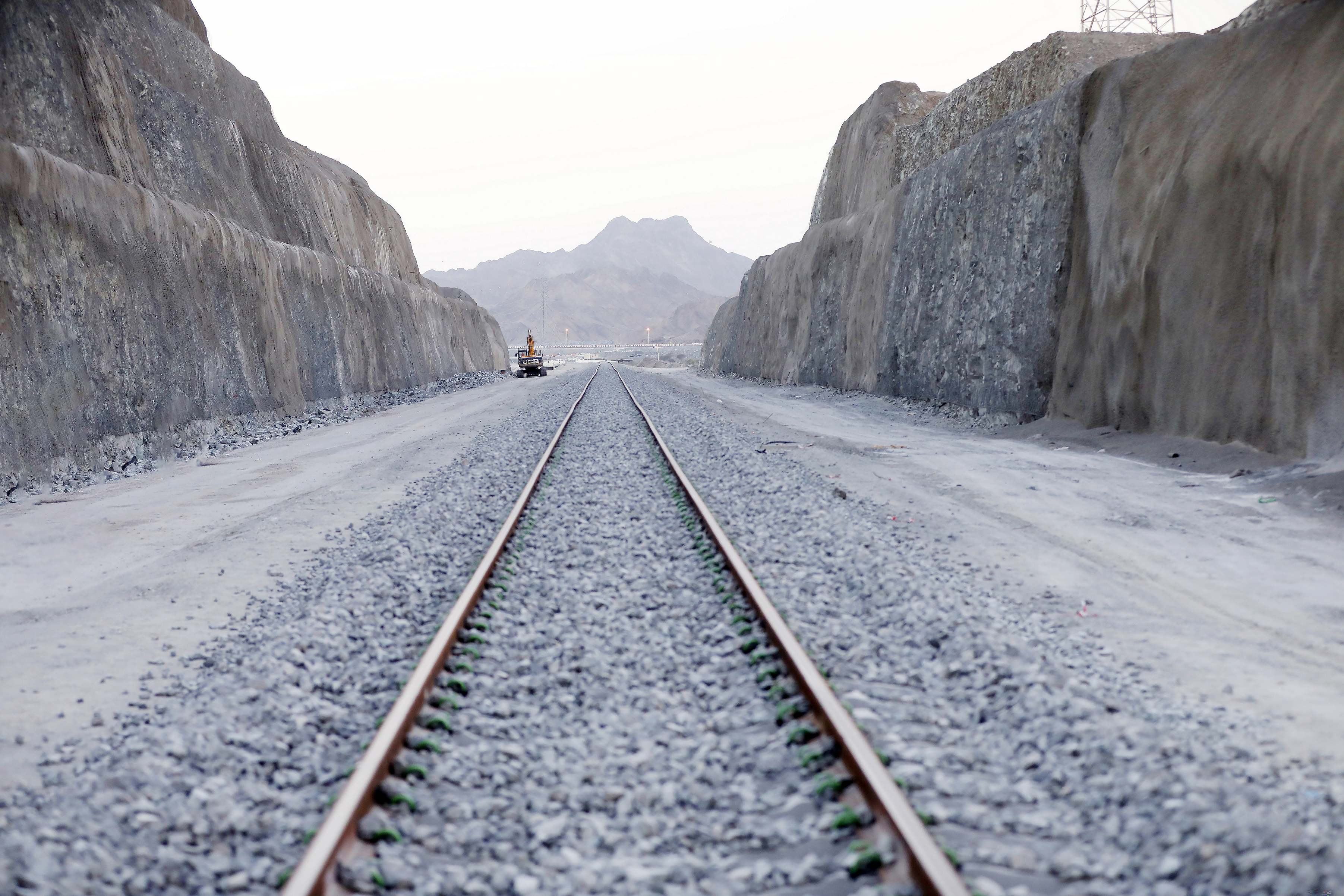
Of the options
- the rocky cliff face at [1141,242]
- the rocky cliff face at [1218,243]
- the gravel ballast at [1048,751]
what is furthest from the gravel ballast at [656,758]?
the rocky cliff face at [1141,242]

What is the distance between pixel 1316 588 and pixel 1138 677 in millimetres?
2905

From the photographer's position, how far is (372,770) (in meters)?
3.44

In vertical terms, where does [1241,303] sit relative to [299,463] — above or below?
above

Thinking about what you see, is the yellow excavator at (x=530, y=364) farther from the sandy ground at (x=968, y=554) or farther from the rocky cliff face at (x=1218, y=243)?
the rocky cliff face at (x=1218, y=243)

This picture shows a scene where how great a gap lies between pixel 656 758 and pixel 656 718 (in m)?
0.40

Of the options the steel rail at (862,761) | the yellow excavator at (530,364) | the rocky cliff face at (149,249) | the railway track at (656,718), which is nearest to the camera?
the steel rail at (862,761)

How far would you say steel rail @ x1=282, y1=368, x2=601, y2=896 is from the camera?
280cm

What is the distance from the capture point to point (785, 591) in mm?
6191

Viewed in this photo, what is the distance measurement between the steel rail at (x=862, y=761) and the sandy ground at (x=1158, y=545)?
192 cm

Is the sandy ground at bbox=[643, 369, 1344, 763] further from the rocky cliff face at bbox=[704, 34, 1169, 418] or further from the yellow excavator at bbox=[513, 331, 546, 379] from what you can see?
the yellow excavator at bbox=[513, 331, 546, 379]

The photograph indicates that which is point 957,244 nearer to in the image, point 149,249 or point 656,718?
point 149,249

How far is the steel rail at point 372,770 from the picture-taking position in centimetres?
280

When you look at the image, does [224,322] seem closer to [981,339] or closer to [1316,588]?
[981,339]

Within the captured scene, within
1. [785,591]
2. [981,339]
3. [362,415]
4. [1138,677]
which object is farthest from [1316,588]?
[362,415]
